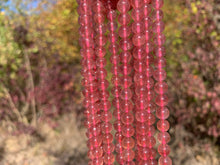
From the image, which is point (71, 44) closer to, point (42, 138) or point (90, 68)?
point (42, 138)

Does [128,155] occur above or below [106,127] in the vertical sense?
below

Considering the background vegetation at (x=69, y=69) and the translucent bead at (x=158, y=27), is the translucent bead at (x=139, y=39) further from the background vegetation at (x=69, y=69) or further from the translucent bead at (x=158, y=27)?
the background vegetation at (x=69, y=69)

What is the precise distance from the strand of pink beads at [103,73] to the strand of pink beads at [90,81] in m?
0.02

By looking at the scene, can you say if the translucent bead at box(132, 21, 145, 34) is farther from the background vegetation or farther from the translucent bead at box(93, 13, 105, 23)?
the background vegetation

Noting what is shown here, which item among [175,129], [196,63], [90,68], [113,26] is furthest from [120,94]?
[175,129]

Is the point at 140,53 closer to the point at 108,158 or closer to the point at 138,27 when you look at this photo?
the point at 138,27

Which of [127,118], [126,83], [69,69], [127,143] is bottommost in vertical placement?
[69,69]

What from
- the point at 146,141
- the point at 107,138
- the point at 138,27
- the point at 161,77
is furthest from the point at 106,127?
the point at 138,27

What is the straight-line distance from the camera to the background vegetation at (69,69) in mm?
2312

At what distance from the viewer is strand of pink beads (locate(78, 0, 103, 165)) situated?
34.3 inches

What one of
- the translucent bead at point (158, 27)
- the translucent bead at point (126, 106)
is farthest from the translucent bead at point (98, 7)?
the translucent bead at point (126, 106)

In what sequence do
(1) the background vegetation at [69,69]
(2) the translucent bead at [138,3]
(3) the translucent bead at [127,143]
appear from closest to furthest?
(2) the translucent bead at [138,3] → (3) the translucent bead at [127,143] → (1) the background vegetation at [69,69]

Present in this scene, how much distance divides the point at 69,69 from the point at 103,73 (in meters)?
2.63

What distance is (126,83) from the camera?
90 centimetres
